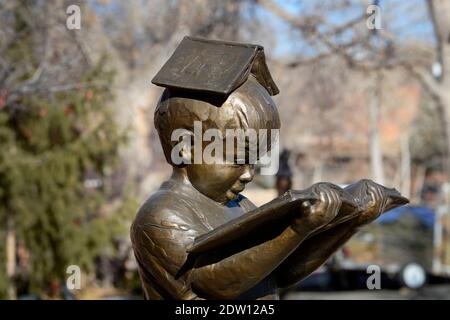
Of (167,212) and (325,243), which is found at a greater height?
(167,212)

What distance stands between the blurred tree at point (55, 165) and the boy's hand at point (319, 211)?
6257 mm

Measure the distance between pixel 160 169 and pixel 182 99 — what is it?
1339 cm

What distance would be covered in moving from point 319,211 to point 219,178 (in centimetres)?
56

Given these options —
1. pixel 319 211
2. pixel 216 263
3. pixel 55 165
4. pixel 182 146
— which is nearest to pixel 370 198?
pixel 319 211

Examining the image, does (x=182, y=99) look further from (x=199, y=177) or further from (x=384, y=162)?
(x=384, y=162)

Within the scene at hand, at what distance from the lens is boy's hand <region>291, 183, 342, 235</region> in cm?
220

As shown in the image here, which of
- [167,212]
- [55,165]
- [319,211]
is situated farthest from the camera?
[55,165]

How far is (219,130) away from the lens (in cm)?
257

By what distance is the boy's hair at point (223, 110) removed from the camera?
2.54 metres

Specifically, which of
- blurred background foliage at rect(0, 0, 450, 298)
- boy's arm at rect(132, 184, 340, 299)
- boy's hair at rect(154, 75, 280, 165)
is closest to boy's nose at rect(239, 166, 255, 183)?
boy's hair at rect(154, 75, 280, 165)

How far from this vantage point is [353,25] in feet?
35.8

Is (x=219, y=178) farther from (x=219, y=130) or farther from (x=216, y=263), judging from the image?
(x=216, y=263)

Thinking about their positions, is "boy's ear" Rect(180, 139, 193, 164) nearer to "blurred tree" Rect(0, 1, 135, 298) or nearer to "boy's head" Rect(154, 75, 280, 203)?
"boy's head" Rect(154, 75, 280, 203)
